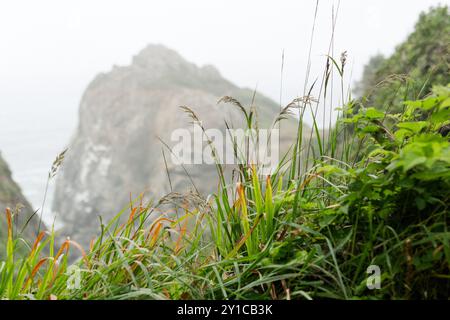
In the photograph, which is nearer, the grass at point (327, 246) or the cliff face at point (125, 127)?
the grass at point (327, 246)

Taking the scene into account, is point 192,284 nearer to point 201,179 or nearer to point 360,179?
point 360,179

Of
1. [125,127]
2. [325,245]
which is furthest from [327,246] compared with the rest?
[125,127]

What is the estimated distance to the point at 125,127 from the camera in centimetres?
7312

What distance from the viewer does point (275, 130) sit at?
2283mm

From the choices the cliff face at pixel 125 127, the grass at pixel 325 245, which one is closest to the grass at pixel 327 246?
the grass at pixel 325 245

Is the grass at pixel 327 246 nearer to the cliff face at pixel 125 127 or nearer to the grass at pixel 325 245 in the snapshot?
the grass at pixel 325 245

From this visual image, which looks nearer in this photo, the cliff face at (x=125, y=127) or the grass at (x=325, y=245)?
the grass at (x=325, y=245)

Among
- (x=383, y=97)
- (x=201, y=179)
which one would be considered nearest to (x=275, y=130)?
(x=383, y=97)

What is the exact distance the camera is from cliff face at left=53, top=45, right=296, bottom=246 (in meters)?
67.6

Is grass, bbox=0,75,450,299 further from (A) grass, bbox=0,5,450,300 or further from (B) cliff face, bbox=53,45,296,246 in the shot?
(B) cliff face, bbox=53,45,296,246

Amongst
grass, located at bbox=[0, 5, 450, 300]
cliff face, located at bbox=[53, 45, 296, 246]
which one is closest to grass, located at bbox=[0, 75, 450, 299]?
grass, located at bbox=[0, 5, 450, 300]

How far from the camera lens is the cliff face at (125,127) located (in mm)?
67625

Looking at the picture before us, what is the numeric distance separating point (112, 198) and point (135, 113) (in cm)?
1237

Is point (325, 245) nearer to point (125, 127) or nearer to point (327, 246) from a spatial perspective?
point (327, 246)
